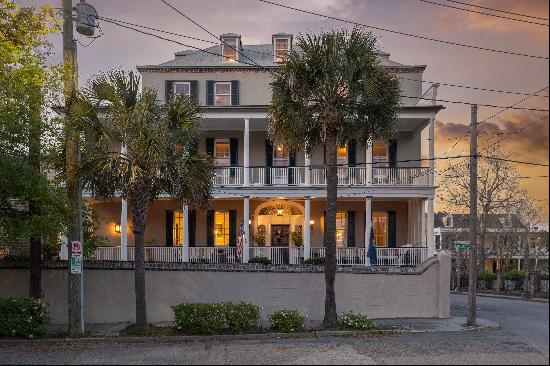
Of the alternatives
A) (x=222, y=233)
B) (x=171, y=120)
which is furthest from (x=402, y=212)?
(x=171, y=120)

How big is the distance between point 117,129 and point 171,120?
4.93 ft

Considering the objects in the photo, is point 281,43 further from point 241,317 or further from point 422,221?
point 241,317

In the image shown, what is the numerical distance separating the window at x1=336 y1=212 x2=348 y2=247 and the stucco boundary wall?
775 centimetres

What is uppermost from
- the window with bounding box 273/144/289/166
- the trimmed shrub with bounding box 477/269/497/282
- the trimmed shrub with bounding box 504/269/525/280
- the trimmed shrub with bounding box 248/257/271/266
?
the window with bounding box 273/144/289/166

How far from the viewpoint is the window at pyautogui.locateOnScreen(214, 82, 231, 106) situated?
28.6 m

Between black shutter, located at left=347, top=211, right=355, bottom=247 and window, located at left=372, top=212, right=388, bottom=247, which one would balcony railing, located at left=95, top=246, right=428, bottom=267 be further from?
window, located at left=372, top=212, right=388, bottom=247

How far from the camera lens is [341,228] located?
96.3 feet

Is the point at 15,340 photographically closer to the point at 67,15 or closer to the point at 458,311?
the point at 67,15

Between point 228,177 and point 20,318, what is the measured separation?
40.0 ft

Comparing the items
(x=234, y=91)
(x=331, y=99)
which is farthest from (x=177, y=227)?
(x=331, y=99)

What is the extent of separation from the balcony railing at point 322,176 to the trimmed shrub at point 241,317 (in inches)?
383

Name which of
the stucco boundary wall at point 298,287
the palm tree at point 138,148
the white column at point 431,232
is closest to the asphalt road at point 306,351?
the palm tree at point 138,148

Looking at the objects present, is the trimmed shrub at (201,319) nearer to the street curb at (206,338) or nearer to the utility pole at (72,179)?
the street curb at (206,338)

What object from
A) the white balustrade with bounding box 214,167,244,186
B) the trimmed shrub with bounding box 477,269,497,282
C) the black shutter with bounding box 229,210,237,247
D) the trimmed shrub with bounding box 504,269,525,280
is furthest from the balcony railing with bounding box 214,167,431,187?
the trimmed shrub with bounding box 477,269,497,282
